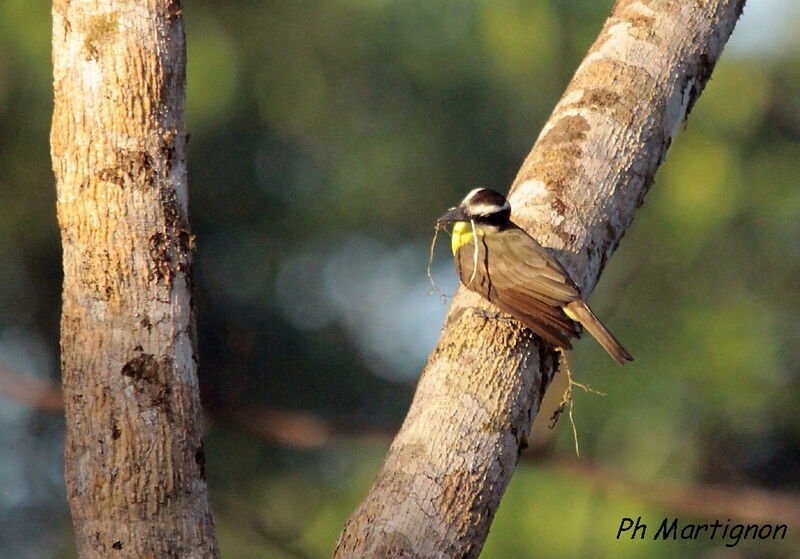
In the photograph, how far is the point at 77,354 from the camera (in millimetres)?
2992

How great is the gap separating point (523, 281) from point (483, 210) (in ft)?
1.21

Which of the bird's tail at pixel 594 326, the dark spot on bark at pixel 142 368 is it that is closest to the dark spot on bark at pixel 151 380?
the dark spot on bark at pixel 142 368

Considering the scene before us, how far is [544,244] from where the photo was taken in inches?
149

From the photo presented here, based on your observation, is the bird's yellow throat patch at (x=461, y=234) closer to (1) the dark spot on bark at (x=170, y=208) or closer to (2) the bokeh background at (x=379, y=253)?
(1) the dark spot on bark at (x=170, y=208)

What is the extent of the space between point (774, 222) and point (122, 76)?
33.4 feet

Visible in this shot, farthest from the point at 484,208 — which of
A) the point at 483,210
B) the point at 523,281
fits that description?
the point at 523,281

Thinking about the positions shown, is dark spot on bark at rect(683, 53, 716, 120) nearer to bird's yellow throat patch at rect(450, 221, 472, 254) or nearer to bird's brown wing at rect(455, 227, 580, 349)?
bird's brown wing at rect(455, 227, 580, 349)

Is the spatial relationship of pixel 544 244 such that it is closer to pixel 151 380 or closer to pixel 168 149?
pixel 168 149

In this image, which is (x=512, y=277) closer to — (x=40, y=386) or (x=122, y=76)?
(x=122, y=76)

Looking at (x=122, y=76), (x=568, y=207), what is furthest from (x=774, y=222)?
(x=122, y=76)

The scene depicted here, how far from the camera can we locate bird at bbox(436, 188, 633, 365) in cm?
375

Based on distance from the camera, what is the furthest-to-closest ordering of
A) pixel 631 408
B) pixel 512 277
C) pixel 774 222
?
pixel 774 222 < pixel 631 408 < pixel 512 277

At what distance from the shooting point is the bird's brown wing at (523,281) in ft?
12.1

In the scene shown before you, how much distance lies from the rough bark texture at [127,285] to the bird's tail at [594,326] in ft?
5.45
